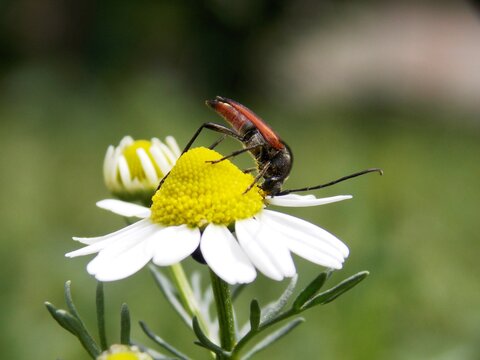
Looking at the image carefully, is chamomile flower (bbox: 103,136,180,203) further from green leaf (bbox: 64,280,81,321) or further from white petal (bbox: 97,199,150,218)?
green leaf (bbox: 64,280,81,321)

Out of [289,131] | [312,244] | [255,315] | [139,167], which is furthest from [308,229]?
[289,131]

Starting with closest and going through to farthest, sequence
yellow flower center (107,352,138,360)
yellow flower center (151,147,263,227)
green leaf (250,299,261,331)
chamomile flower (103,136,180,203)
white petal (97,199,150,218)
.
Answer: yellow flower center (107,352,138,360) < green leaf (250,299,261,331) < yellow flower center (151,147,263,227) < white petal (97,199,150,218) < chamomile flower (103,136,180,203)

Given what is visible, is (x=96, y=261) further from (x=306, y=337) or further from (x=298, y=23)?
(x=298, y=23)

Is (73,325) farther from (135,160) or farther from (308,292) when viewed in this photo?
(135,160)

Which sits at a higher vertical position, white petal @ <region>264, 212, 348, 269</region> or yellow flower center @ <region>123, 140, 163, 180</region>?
yellow flower center @ <region>123, 140, 163, 180</region>

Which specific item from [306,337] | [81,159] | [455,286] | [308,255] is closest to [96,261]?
[308,255]

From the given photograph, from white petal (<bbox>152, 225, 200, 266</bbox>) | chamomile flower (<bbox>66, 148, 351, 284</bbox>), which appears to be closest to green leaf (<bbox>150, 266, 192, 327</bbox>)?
chamomile flower (<bbox>66, 148, 351, 284</bbox>)

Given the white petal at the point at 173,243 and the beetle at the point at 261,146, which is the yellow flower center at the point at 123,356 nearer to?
the white petal at the point at 173,243
